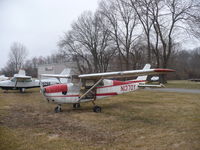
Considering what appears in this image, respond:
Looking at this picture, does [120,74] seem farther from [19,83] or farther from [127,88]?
[19,83]

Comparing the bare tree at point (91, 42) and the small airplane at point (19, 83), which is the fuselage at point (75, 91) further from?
the bare tree at point (91, 42)

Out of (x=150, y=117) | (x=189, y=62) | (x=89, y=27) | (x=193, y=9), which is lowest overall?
(x=150, y=117)

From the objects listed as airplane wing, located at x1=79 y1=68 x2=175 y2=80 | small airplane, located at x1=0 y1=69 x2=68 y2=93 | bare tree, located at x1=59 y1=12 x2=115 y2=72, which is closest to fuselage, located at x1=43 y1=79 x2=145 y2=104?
airplane wing, located at x1=79 y1=68 x2=175 y2=80

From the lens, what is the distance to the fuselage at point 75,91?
8.73 metres

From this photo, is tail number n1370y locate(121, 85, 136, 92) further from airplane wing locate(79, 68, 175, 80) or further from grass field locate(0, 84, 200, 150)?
grass field locate(0, 84, 200, 150)

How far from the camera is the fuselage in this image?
8734 mm

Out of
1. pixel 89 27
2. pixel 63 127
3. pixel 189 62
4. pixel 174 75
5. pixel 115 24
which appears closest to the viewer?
pixel 63 127

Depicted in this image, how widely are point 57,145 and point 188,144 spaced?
341cm

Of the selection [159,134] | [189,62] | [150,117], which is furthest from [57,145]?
[189,62]

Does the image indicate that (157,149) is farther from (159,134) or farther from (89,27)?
(89,27)

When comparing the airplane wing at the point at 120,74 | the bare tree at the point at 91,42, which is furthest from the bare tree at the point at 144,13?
→ the airplane wing at the point at 120,74

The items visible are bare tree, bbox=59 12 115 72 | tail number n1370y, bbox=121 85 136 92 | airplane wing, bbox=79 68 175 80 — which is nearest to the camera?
airplane wing, bbox=79 68 175 80

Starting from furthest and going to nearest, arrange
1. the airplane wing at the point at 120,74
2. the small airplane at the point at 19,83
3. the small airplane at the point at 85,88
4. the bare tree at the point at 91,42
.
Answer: the bare tree at the point at 91,42 → the small airplane at the point at 19,83 → the small airplane at the point at 85,88 → the airplane wing at the point at 120,74

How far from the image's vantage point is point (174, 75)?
175 feet
